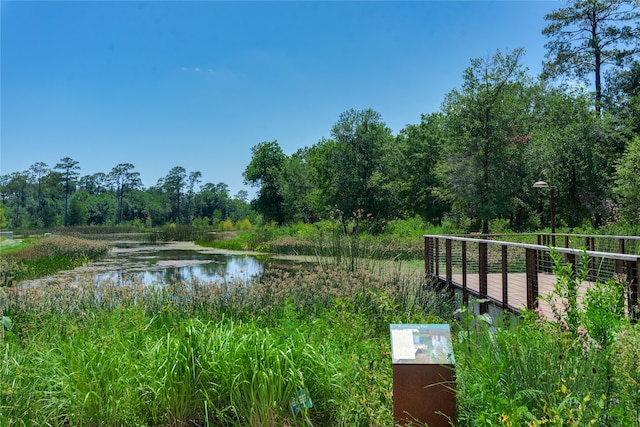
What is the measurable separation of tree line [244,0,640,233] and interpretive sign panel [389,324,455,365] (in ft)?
43.2

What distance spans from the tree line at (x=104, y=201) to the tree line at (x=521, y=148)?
27.3 metres

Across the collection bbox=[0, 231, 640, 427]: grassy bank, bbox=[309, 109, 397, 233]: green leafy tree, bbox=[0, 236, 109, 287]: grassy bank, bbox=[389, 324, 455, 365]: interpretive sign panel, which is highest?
bbox=[309, 109, 397, 233]: green leafy tree

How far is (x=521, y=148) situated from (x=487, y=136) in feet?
7.32

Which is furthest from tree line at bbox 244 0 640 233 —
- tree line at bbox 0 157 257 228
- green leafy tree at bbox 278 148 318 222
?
tree line at bbox 0 157 257 228

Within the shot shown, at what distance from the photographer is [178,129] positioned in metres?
28.4

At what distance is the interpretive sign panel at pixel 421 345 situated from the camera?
227 centimetres

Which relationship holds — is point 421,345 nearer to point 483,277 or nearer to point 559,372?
point 559,372

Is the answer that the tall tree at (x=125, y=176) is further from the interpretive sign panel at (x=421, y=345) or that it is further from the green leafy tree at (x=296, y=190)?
the interpretive sign panel at (x=421, y=345)

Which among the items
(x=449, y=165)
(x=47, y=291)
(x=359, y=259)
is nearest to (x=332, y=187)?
(x=449, y=165)

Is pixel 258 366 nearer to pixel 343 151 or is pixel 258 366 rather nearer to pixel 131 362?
pixel 131 362

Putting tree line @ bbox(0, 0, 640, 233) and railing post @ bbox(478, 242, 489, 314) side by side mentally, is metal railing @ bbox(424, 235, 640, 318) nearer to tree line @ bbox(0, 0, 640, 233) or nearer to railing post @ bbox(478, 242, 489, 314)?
railing post @ bbox(478, 242, 489, 314)

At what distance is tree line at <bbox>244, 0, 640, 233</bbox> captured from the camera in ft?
64.4

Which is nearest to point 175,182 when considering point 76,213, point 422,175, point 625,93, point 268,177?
point 76,213

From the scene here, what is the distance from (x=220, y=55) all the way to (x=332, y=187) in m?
15.7
